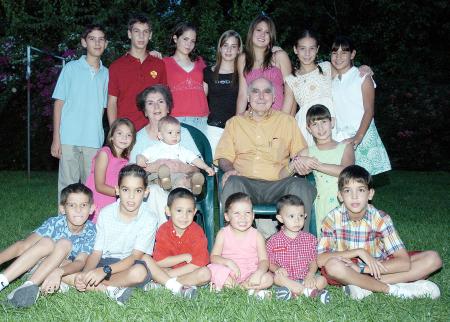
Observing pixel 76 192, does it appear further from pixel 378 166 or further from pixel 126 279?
pixel 378 166

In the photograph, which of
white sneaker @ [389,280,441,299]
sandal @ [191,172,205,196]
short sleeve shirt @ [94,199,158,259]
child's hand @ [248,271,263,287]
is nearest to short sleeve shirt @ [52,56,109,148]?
sandal @ [191,172,205,196]

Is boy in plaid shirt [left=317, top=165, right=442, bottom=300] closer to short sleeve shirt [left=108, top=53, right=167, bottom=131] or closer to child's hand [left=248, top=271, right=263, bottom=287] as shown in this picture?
child's hand [left=248, top=271, right=263, bottom=287]

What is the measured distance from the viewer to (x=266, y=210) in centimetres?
418

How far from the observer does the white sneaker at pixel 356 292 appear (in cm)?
349

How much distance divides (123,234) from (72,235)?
0.31m

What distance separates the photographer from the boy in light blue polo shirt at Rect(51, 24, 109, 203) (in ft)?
16.7

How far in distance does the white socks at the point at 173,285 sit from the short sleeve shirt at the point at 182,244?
21 cm

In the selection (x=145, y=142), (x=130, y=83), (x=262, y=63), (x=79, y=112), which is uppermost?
(x=262, y=63)

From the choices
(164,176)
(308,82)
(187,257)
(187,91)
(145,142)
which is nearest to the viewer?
(187,257)

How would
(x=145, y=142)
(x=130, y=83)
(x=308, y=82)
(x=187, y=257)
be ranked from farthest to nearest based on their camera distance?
(x=130, y=83) < (x=308, y=82) < (x=145, y=142) < (x=187, y=257)

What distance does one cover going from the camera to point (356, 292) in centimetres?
351

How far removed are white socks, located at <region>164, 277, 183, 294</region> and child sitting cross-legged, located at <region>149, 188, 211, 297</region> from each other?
10 centimetres

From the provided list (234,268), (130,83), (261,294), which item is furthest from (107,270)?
(130,83)

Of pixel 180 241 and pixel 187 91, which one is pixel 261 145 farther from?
pixel 180 241
